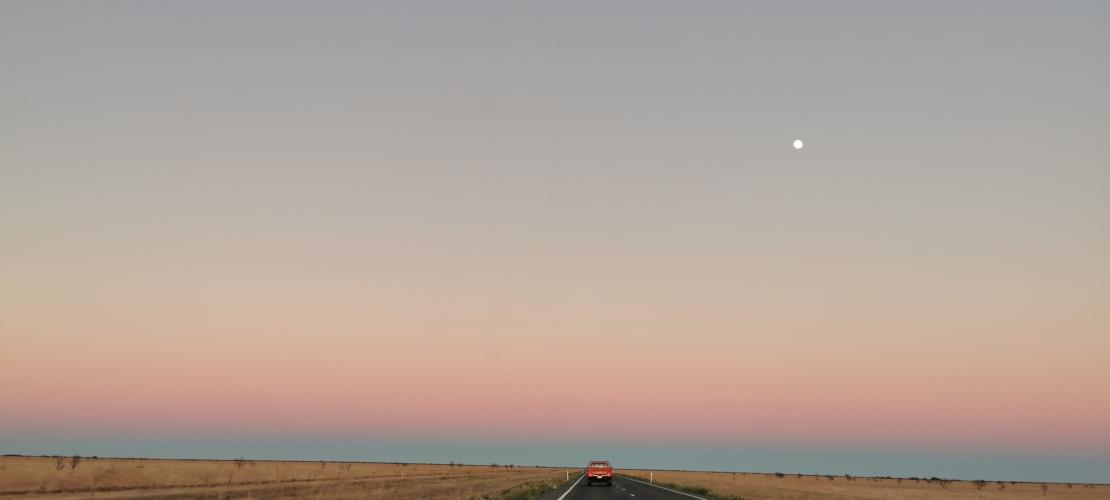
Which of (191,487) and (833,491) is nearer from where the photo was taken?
(191,487)

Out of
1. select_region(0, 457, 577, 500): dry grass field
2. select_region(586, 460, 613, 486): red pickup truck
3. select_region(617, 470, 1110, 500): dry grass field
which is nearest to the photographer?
select_region(0, 457, 577, 500): dry grass field

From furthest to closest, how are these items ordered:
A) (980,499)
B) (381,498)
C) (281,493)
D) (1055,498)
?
(1055,498), (980,499), (281,493), (381,498)

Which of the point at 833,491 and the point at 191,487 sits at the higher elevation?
the point at 833,491

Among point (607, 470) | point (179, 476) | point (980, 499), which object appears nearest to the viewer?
point (607, 470)

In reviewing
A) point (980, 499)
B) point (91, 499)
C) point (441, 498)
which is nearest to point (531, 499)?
point (441, 498)

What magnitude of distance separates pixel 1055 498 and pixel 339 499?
73978mm

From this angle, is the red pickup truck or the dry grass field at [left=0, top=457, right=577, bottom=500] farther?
the red pickup truck

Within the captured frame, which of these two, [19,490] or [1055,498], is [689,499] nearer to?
[19,490]

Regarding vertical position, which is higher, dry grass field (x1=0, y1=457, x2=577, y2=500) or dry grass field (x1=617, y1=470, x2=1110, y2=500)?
dry grass field (x1=617, y1=470, x2=1110, y2=500)

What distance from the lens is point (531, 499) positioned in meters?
43.4

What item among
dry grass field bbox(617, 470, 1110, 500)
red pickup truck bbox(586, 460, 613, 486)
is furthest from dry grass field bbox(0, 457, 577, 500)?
dry grass field bbox(617, 470, 1110, 500)

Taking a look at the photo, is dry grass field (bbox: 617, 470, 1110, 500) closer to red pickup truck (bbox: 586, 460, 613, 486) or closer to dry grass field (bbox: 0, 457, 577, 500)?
red pickup truck (bbox: 586, 460, 613, 486)

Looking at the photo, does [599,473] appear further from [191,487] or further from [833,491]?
[191,487]

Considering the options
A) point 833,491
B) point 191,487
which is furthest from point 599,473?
point 191,487
